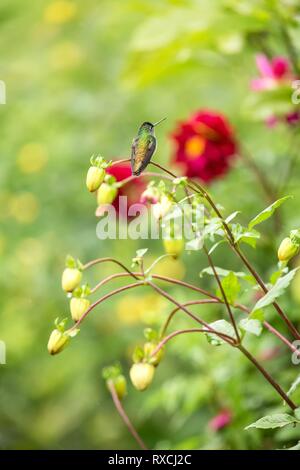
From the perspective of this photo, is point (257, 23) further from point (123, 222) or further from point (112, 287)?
point (112, 287)

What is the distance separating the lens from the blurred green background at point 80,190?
4.68 ft

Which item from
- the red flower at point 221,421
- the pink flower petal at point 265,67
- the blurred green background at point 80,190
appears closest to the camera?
the red flower at point 221,421

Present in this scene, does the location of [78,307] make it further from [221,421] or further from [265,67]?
[265,67]

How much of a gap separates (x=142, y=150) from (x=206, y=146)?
0.61 m

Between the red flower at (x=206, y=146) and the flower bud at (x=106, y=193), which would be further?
the red flower at (x=206, y=146)

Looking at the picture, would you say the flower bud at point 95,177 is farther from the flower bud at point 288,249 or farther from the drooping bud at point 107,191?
the flower bud at point 288,249

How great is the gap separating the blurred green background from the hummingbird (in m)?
0.60

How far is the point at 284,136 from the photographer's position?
1377 mm

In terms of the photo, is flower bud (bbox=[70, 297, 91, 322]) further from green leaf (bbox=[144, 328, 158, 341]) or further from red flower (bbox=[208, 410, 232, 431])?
red flower (bbox=[208, 410, 232, 431])

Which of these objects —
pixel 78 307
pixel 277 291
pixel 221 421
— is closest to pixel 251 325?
pixel 277 291

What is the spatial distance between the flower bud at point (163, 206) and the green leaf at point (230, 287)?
0.30ft

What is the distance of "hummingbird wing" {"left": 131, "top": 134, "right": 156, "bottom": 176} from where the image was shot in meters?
0.62

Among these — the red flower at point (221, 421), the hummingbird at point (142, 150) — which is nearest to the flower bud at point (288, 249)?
the hummingbird at point (142, 150)
